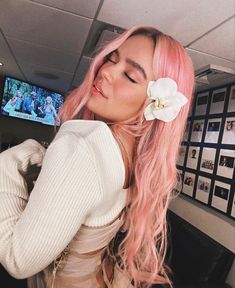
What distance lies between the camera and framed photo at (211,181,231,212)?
2.81 metres

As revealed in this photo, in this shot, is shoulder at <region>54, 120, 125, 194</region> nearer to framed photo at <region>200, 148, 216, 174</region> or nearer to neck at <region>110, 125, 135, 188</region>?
neck at <region>110, 125, 135, 188</region>

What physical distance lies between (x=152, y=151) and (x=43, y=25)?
194 centimetres

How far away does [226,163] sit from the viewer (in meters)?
2.86

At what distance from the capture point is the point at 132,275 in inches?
35.6

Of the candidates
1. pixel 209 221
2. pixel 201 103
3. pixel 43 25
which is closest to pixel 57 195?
pixel 43 25

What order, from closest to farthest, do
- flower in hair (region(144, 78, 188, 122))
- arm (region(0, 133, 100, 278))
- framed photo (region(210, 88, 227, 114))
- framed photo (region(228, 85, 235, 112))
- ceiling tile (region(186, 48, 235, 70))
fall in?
arm (region(0, 133, 100, 278)) < flower in hair (region(144, 78, 188, 122)) < ceiling tile (region(186, 48, 235, 70)) < framed photo (region(228, 85, 235, 112)) < framed photo (region(210, 88, 227, 114))

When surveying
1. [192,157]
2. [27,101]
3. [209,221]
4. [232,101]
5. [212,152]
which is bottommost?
[209,221]

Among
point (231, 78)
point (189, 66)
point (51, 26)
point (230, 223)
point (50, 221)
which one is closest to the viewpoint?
point (50, 221)

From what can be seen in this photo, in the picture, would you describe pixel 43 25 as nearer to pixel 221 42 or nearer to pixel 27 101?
pixel 221 42

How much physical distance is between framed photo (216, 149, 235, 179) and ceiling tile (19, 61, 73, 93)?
2.50 m

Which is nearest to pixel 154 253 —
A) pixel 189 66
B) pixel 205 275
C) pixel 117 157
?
pixel 117 157

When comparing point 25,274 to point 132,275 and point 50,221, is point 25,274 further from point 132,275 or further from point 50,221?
point 132,275

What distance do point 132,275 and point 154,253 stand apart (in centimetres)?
11

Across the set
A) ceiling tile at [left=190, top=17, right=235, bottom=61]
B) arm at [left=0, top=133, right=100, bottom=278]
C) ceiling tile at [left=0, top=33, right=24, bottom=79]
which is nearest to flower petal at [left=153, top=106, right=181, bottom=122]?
arm at [left=0, top=133, right=100, bottom=278]
